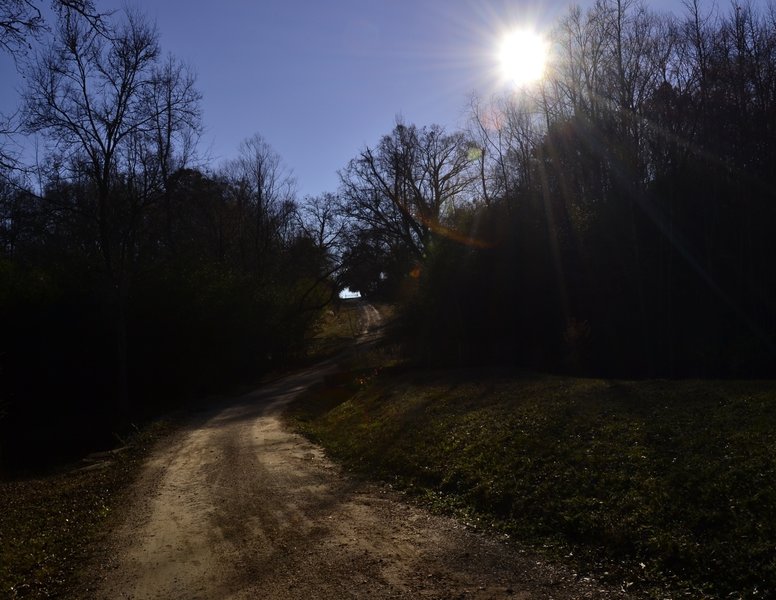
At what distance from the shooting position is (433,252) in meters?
29.9

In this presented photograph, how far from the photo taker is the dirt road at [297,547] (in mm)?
6121

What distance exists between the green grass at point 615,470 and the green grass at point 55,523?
4345 mm

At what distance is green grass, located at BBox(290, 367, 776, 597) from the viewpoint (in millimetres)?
5906

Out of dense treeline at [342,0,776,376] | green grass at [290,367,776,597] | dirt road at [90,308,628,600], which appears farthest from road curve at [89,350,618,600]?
dense treeline at [342,0,776,376]

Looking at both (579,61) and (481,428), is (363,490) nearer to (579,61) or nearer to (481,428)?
(481,428)

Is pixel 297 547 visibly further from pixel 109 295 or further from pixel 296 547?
pixel 109 295

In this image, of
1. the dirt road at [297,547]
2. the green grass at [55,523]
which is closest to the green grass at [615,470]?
the dirt road at [297,547]

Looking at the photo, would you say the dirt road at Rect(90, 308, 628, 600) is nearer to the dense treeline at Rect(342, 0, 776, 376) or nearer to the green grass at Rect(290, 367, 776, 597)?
the green grass at Rect(290, 367, 776, 597)

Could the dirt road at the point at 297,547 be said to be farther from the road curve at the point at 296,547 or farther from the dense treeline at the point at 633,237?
the dense treeline at the point at 633,237

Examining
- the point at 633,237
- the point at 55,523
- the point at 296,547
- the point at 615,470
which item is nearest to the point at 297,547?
the point at 296,547

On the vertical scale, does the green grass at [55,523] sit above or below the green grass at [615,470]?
below

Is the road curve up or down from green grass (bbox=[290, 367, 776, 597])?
down

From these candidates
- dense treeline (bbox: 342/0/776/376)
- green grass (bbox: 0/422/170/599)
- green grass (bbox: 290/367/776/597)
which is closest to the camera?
green grass (bbox: 290/367/776/597)

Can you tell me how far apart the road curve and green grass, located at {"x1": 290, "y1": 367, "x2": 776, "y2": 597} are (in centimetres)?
63
